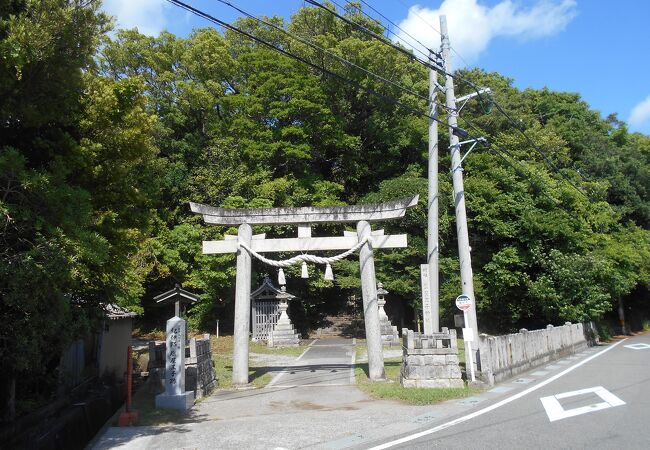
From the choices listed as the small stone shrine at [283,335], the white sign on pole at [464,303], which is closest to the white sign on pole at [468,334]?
the white sign on pole at [464,303]

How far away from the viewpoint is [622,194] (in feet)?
119

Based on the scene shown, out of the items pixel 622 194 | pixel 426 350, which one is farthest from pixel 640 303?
pixel 426 350

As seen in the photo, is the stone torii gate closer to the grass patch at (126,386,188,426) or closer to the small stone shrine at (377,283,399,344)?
the grass patch at (126,386,188,426)

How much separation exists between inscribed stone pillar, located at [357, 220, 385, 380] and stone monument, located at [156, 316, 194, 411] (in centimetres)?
491

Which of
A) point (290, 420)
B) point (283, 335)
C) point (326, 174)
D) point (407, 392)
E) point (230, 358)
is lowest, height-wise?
point (290, 420)

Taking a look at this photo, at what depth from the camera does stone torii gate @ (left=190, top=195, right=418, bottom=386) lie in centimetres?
1302

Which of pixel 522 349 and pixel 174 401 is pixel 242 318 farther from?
pixel 522 349

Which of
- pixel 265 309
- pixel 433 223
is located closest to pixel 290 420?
pixel 433 223

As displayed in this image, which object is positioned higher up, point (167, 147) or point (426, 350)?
point (167, 147)

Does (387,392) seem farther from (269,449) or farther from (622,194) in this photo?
(622,194)

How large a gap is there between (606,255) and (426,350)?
2015cm

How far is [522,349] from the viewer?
1429 cm

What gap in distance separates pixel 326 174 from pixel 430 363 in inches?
915

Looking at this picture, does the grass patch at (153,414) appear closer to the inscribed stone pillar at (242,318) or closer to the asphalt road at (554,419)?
the inscribed stone pillar at (242,318)
